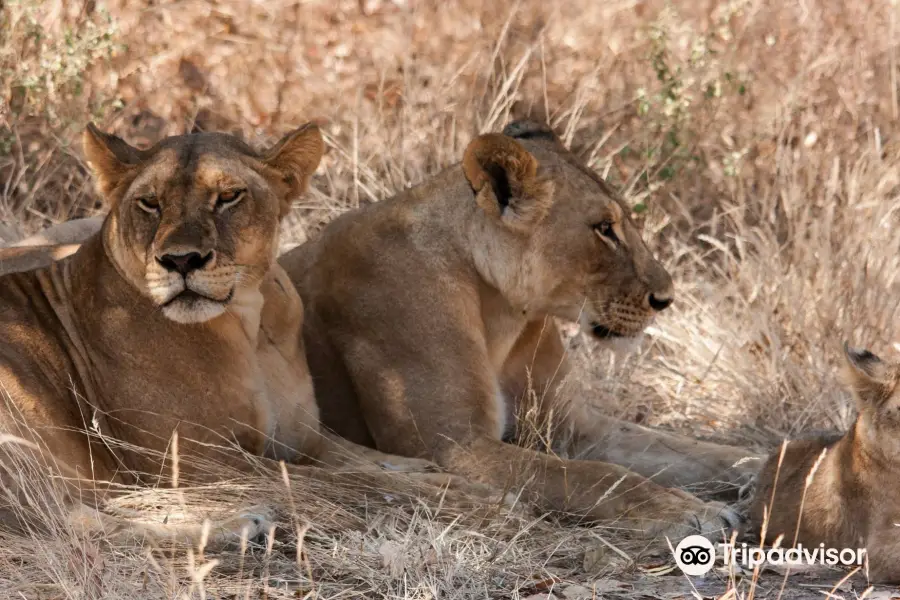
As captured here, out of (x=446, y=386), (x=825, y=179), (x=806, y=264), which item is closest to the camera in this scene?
(x=446, y=386)

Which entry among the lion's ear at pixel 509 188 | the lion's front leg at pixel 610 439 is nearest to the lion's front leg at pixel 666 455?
the lion's front leg at pixel 610 439

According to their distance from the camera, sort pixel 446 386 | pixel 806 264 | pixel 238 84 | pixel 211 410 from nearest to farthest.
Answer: pixel 211 410 < pixel 446 386 < pixel 806 264 < pixel 238 84

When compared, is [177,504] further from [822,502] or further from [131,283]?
[822,502]

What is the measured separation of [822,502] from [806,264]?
2.56 metres

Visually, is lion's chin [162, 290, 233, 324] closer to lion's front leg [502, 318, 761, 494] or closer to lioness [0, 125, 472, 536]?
lioness [0, 125, 472, 536]

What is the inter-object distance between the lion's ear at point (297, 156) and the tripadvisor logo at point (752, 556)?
172cm

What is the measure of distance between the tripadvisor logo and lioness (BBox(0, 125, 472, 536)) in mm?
838

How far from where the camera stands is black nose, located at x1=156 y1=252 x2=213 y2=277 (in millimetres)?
4129

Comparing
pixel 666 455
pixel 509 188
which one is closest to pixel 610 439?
pixel 666 455

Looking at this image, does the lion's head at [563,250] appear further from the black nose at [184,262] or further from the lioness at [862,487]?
the black nose at [184,262]

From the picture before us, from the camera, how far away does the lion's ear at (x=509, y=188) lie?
4.81 metres

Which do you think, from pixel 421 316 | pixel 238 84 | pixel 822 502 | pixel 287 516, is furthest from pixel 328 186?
pixel 822 502

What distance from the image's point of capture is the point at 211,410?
14.6 feet

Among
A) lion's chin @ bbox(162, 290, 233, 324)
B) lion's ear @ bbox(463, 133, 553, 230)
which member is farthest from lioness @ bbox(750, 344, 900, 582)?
lion's chin @ bbox(162, 290, 233, 324)
